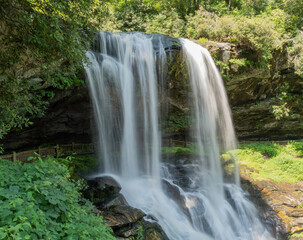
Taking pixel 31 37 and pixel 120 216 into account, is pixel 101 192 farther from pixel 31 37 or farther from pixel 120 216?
pixel 31 37

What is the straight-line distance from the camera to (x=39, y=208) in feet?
9.71

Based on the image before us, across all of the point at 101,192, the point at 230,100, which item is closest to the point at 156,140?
the point at 101,192

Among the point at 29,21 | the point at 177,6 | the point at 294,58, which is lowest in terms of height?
the point at 29,21

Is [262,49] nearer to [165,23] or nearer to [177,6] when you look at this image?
[165,23]

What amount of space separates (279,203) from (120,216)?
712 centimetres

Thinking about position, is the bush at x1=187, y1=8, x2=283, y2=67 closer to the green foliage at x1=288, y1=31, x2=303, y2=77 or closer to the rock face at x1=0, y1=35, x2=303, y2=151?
the rock face at x1=0, y1=35, x2=303, y2=151

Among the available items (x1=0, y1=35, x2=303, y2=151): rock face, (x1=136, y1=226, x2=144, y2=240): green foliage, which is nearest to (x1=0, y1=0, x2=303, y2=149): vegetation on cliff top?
(x1=0, y1=35, x2=303, y2=151): rock face

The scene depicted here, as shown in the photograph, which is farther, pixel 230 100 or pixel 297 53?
pixel 230 100

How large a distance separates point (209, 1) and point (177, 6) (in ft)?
10.3

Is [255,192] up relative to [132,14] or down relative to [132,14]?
down

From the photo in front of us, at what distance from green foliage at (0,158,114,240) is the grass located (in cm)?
1029

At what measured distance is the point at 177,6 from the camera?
65.2 ft

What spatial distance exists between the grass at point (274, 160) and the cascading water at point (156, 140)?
217 cm

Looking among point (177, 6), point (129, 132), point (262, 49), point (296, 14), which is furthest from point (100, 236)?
point (177, 6)
